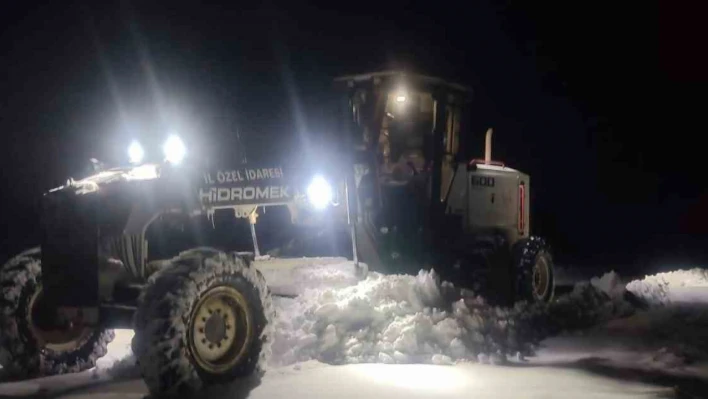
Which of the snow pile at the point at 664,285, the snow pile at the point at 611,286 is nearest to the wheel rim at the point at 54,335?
the snow pile at the point at 611,286

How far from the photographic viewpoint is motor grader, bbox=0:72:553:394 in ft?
25.9

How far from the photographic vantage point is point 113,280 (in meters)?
8.62

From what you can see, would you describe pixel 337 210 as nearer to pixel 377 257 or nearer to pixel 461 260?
pixel 377 257

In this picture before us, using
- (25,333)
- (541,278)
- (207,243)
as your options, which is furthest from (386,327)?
(541,278)

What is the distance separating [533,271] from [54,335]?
26.2 ft

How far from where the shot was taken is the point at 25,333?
29.9 ft

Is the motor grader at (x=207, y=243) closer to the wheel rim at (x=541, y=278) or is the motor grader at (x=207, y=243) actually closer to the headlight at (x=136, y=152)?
the headlight at (x=136, y=152)

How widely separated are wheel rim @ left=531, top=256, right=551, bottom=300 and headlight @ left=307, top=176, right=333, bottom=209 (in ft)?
18.3

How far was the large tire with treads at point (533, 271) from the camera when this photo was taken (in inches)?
→ 557

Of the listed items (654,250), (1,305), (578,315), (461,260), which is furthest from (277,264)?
(654,250)

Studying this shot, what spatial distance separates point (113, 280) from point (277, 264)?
6.94 feet

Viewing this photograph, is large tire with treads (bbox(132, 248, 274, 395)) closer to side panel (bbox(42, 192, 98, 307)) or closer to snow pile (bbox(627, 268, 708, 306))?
side panel (bbox(42, 192, 98, 307))

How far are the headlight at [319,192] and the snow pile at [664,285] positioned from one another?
6617 millimetres

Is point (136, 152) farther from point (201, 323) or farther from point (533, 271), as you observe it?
point (533, 271)
